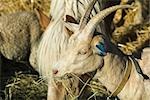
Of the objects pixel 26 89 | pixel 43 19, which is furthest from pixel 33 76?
pixel 43 19

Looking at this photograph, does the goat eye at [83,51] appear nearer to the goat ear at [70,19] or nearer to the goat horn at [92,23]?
the goat horn at [92,23]

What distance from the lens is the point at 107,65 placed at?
19.1 feet

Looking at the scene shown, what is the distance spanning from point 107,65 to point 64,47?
67 centimetres

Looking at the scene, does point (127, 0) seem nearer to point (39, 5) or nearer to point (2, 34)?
point (39, 5)

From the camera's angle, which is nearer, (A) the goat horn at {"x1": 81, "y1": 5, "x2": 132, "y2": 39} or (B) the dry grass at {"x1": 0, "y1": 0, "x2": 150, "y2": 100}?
(A) the goat horn at {"x1": 81, "y1": 5, "x2": 132, "y2": 39}

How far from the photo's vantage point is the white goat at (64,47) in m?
5.61

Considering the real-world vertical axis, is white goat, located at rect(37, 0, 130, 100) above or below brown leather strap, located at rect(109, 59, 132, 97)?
above

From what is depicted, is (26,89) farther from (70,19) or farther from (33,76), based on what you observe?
(70,19)

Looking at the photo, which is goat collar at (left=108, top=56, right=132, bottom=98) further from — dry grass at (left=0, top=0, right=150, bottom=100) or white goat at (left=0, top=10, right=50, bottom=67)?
white goat at (left=0, top=10, right=50, bottom=67)

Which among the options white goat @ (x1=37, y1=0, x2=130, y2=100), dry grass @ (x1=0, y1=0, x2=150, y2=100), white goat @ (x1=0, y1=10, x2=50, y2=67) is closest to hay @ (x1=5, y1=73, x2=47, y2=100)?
dry grass @ (x1=0, y1=0, x2=150, y2=100)

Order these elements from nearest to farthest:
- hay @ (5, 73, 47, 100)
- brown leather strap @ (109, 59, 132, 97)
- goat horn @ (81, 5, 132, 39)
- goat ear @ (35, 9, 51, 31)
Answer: goat horn @ (81, 5, 132, 39), brown leather strap @ (109, 59, 132, 97), goat ear @ (35, 9, 51, 31), hay @ (5, 73, 47, 100)

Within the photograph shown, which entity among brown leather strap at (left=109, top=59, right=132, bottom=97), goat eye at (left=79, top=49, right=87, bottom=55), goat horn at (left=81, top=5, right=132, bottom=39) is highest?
goat horn at (left=81, top=5, right=132, bottom=39)

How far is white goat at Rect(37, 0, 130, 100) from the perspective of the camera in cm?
561

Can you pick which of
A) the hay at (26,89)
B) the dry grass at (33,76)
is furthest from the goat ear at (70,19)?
the hay at (26,89)
